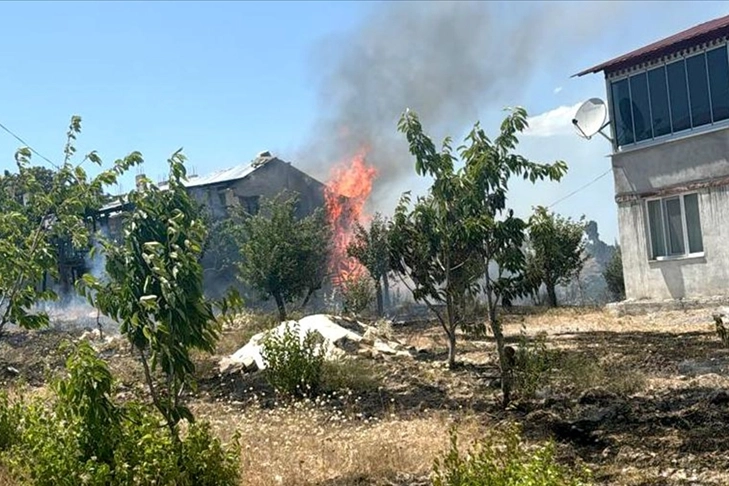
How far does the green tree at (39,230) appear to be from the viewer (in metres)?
6.61

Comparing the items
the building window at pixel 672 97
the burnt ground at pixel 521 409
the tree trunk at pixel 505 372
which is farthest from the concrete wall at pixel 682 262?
the tree trunk at pixel 505 372

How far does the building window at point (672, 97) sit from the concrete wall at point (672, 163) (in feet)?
1.10

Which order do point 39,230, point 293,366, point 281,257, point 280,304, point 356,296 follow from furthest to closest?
point 356,296 < point 280,304 < point 281,257 < point 293,366 < point 39,230

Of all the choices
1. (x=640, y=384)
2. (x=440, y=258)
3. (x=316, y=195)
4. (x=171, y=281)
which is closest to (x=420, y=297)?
(x=440, y=258)

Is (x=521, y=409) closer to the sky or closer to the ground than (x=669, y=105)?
closer to the ground

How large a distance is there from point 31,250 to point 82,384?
3.28 metres

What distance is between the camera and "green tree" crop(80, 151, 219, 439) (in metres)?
4.35

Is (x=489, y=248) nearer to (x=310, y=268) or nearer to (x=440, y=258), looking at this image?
(x=440, y=258)

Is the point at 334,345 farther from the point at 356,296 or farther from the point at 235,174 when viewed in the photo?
the point at 235,174

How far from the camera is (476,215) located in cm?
798

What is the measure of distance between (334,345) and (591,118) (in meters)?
9.40

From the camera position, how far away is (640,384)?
7875 mm

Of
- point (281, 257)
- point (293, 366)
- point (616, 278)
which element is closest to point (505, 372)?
point (293, 366)

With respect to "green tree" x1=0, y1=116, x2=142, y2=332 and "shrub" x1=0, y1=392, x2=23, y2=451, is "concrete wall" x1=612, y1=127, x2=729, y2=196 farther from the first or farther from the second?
"shrub" x1=0, y1=392, x2=23, y2=451
